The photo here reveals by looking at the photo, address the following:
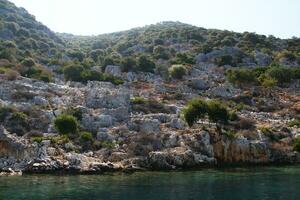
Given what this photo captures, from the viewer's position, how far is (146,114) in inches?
3248

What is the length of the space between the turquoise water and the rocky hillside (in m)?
6.41

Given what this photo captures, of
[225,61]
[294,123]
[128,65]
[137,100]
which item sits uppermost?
[225,61]

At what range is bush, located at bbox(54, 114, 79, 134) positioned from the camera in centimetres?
6988

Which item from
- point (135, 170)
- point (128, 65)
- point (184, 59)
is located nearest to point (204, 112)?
point (135, 170)

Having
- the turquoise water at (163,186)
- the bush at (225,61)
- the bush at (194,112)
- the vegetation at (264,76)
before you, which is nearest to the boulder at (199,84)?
the vegetation at (264,76)

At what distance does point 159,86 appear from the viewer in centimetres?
10738

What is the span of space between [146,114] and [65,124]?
17.1 metres

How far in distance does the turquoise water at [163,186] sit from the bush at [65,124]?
14.2 meters

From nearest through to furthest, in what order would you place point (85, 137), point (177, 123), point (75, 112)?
point (85, 137) → point (177, 123) → point (75, 112)

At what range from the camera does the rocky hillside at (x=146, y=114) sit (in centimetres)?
6531

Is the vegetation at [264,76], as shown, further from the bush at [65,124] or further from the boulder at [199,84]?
the bush at [65,124]

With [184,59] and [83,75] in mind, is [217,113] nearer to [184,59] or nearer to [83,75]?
[83,75]

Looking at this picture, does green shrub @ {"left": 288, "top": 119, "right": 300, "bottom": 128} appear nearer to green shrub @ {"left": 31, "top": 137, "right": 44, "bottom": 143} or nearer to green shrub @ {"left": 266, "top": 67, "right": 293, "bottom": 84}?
green shrub @ {"left": 266, "top": 67, "right": 293, "bottom": 84}

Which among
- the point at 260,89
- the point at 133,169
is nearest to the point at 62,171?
the point at 133,169
